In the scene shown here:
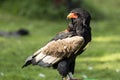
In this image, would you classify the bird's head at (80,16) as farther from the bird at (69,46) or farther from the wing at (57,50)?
the wing at (57,50)

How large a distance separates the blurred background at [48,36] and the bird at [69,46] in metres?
1.69

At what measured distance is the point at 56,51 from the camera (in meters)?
9.38

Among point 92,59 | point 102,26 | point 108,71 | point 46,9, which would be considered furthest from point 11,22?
point 108,71

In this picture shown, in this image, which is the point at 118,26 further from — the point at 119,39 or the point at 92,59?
the point at 92,59

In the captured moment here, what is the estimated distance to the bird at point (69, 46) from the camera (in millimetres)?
9125

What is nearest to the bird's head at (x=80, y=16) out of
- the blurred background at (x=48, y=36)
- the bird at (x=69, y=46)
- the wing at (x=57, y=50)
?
the bird at (x=69, y=46)

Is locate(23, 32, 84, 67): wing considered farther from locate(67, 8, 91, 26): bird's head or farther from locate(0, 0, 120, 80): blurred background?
locate(0, 0, 120, 80): blurred background

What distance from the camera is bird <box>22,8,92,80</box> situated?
9125 mm

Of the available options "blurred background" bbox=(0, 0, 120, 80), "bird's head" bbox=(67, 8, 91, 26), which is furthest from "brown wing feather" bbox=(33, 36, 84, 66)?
"blurred background" bbox=(0, 0, 120, 80)

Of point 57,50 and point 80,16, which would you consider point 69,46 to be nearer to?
point 57,50

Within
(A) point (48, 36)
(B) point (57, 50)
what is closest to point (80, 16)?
(B) point (57, 50)

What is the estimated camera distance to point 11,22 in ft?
99.1

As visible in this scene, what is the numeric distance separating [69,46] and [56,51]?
297 mm

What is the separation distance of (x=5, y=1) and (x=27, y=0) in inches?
73.1
